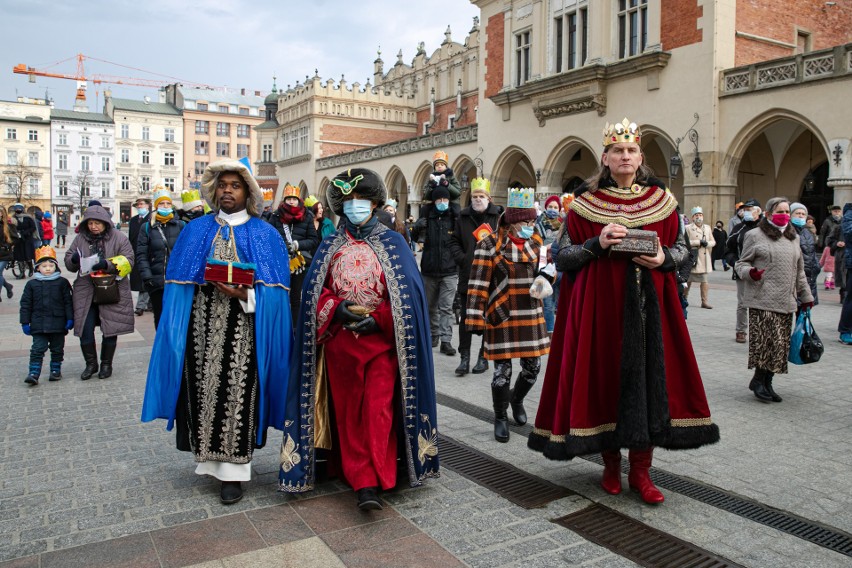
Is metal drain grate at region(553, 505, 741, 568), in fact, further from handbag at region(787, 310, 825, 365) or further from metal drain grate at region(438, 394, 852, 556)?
handbag at region(787, 310, 825, 365)

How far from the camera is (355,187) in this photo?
13.4 feet

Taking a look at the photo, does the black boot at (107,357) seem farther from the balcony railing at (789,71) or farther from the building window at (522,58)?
the building window at (522,58)

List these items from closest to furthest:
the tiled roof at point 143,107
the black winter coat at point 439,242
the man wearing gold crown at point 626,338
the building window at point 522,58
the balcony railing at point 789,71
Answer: the man wearing gold crown at point 626,338 < the black winter coat at point 439,242 < the balcony railing at point 789,71 < the building window at point 522,58 < the tiled roof at point 143,107

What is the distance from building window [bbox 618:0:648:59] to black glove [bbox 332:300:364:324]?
2170cm

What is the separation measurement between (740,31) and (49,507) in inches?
871

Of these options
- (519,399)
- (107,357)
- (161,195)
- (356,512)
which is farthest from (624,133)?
(161,195)

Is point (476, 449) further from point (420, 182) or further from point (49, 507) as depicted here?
point (420, 182)

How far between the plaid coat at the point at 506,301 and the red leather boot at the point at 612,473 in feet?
4.30

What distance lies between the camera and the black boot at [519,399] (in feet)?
18.0

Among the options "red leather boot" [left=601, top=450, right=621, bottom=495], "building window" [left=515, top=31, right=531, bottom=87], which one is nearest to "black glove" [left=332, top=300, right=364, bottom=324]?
"red leather boot" [left=601, top=450, right=621, bottom=495]

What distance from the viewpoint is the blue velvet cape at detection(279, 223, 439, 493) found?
3.99 meters

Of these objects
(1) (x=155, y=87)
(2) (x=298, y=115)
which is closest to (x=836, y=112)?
(2) (x=298, y=115)

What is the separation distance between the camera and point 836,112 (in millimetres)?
17594

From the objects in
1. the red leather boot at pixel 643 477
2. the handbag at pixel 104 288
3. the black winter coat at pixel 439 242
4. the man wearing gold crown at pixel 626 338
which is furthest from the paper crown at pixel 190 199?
the red leather boot at pixel 643 477
